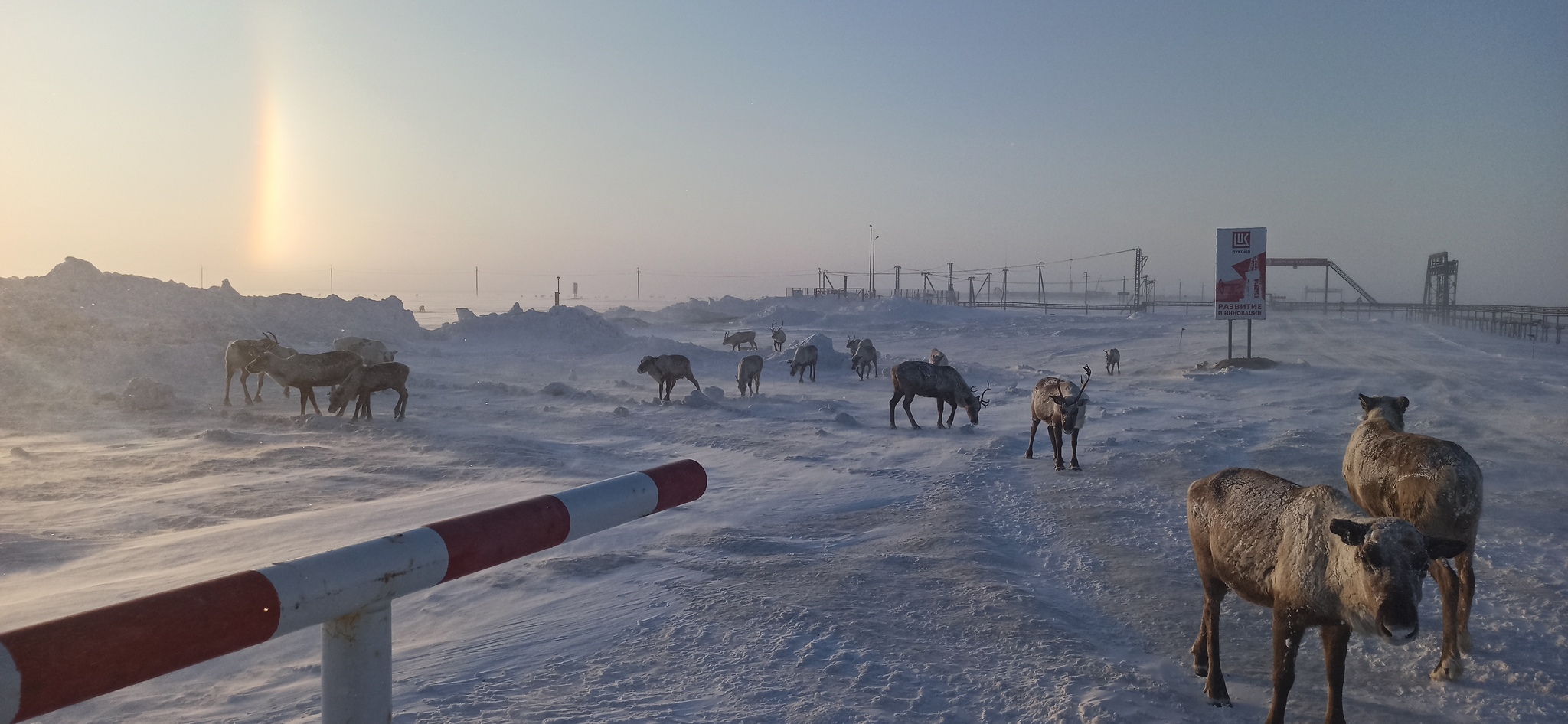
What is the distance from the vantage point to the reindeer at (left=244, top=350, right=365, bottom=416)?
17.5m

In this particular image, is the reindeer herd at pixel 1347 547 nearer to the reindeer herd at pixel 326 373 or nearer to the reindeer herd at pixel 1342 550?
the reindeer herd at pixel 1342 550

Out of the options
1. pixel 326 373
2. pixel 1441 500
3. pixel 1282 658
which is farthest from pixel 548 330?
pixel 1282 658

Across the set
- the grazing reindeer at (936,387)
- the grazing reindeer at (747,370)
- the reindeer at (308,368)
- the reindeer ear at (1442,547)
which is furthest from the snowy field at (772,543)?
the grazing reindeer at (747,370)

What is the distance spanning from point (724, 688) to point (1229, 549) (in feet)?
9.58

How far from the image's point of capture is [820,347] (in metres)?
31.2

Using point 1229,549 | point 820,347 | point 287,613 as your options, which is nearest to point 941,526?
point 1229,549

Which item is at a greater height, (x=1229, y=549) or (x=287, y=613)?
(x=287, y=613)

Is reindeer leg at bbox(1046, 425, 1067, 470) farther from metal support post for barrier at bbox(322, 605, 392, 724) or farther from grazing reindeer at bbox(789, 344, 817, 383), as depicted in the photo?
grazing reindeer at bbox(789, 344, 817, 383)

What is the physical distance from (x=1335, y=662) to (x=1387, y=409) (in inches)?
165

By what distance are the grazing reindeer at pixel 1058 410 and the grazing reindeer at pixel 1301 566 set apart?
691cm

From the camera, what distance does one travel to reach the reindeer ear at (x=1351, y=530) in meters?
3.67

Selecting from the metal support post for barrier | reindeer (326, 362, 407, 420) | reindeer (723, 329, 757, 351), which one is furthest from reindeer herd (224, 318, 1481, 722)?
reindeer (723, 329, 757, 351)

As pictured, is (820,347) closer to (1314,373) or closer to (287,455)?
(1314,373)

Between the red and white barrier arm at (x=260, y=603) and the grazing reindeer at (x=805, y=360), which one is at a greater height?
the red and white barrier arm at (x=260, y=603)
